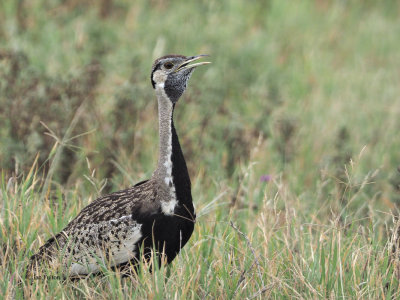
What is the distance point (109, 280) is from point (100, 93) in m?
3.27

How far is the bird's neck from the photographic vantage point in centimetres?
403

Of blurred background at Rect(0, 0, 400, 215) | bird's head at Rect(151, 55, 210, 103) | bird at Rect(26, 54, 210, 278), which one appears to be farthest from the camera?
blurred background at Rect(0, 0, 400, 215)

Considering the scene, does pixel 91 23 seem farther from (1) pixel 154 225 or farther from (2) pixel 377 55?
(1) pixel 154 225

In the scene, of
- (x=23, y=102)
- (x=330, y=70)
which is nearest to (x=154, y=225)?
(x=23, y=102)

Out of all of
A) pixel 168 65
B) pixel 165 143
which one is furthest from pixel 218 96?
pixel 165 143

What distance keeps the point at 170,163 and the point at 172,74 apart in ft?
1.61

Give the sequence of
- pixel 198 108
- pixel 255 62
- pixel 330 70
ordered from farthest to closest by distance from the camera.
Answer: pixel 330 70, pixel 255 62, pixel 198 108

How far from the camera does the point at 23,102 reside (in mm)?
6035

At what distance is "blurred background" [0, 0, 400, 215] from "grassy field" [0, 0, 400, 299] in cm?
2

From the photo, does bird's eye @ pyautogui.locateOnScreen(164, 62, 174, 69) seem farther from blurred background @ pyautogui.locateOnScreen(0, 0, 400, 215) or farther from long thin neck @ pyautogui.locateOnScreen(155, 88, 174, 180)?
blurred background @ pyautogui.locateOnScreen(0, 0, 400, 215)

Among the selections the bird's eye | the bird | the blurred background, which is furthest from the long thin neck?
the blurred background

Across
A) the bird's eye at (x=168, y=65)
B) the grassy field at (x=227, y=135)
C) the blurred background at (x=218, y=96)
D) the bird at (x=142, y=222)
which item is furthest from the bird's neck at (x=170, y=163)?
the blurred background at (x=218, y=96)

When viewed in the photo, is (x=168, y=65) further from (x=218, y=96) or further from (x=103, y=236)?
(x=218, y=96)

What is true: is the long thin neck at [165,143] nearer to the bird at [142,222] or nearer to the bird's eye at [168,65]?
the bird at [142,222]
